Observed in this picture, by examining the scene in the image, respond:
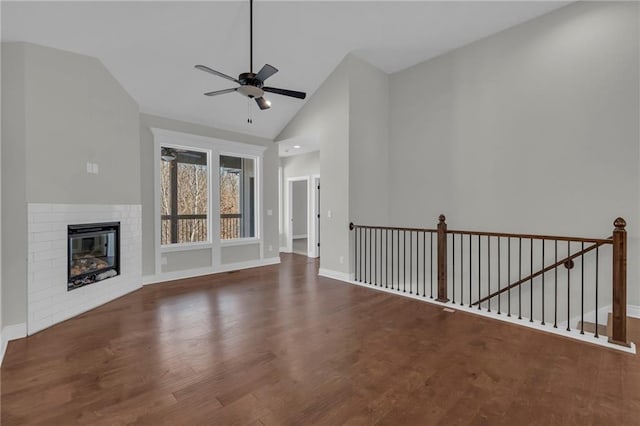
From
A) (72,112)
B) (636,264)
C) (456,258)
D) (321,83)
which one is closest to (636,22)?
(636,264)

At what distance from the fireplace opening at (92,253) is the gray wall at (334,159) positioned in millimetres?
3370

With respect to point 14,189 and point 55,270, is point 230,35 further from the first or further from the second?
point 55,270

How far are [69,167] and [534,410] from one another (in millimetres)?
5083

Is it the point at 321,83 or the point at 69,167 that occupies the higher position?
the point at 321,83

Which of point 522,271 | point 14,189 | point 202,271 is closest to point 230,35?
point 14,189

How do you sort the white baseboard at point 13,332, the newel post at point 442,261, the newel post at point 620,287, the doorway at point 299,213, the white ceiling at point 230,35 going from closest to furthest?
the newel post at point 620,287, the white baseboard at point 13,332, the white ceiling at point 230,35, the newel post at point 442,261, the doorway at point 299,213

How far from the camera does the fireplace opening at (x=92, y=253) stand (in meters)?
3.61

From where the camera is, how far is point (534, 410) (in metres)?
1.86

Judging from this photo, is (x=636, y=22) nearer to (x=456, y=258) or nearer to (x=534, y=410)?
(x=456, y=258)

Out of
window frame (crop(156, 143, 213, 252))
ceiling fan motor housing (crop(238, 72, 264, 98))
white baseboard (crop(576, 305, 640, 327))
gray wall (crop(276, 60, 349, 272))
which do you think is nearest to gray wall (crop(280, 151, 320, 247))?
gray wall (crop(276, 60, 349, 272))

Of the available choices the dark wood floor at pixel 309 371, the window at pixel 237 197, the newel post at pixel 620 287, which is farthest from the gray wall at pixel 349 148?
the newel post at pixel 620 287

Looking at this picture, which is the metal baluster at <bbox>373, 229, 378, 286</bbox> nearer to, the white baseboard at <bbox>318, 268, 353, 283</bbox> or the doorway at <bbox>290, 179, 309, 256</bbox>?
the white baseboard at <bbox>318, 268, 353, 283</bbox>

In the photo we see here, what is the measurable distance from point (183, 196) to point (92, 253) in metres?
1.81

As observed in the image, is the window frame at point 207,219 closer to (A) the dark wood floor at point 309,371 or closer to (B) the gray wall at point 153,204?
(B) the gray wall at point 153,204
